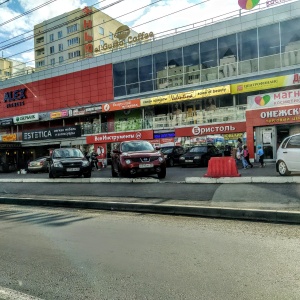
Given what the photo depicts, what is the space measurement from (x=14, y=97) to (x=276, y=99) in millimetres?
35985


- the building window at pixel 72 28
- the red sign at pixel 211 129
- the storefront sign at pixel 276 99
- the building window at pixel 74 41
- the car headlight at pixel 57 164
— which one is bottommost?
the car headlight at pixel 57 164

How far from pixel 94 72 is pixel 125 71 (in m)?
4.63

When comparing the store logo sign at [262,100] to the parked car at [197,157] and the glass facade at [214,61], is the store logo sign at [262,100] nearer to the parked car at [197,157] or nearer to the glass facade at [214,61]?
the parked car at [197,157]

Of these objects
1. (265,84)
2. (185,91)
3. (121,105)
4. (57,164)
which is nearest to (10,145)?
(121,105)

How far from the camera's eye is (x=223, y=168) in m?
11.8

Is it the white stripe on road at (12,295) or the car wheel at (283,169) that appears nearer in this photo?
the white stripe on road at (12,295)

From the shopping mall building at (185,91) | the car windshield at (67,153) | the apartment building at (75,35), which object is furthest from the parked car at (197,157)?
the apartment building at (75,35)

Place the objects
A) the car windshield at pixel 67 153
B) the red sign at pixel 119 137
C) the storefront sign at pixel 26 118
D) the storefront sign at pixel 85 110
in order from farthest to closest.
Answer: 1. the storefront sign at pixel 26 118
2. the storefront sign at pixel 85 110
3. the red sign at pixel 119 137
4. the car windshield at pixel 67 153

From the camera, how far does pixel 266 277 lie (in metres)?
3.54

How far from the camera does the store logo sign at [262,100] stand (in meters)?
21.5

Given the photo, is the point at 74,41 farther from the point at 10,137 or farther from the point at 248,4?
the point at 248,4

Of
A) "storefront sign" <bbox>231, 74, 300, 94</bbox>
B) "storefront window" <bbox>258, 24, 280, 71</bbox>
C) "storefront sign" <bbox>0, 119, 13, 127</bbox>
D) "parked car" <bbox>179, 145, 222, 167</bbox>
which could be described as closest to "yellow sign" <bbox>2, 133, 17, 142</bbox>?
"storefront sign" <bbox>0, 119, 13, 127</bbox>

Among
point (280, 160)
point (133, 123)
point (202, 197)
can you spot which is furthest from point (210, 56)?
point (202, 197)

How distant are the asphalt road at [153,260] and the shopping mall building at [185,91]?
1690cm
